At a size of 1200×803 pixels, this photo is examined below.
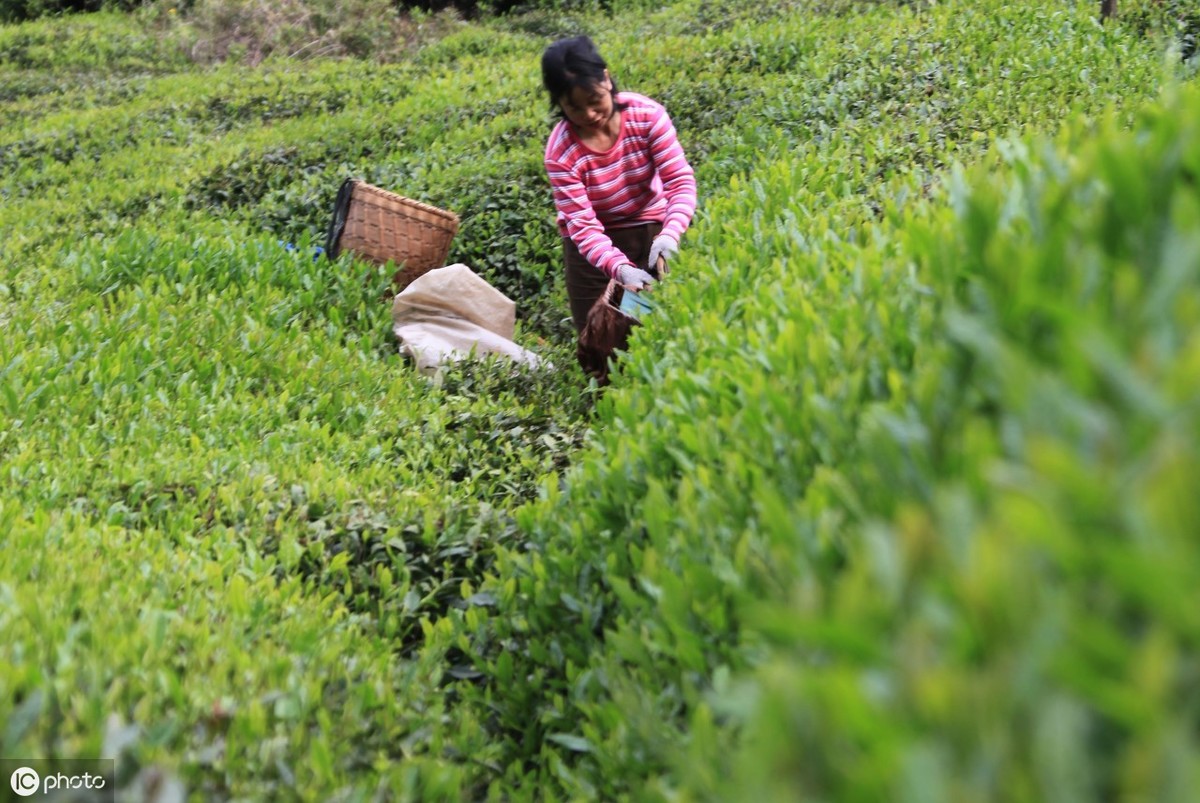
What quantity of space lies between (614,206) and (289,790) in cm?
415

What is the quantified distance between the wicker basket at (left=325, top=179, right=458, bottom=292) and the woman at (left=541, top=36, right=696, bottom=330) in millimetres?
1378

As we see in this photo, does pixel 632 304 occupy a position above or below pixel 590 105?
below

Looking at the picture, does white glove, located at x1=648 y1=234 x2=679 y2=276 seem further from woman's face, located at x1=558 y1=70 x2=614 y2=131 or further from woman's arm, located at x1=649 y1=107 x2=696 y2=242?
woman's face, located at x1=558 y1=70 x2=614 y2=131

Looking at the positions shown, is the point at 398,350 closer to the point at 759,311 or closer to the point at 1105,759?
the point at 759,311

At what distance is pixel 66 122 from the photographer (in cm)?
1130

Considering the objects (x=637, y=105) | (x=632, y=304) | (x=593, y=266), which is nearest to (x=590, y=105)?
(x=637, y=105)

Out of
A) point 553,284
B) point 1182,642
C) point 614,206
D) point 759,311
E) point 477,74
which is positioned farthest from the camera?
point 477,74

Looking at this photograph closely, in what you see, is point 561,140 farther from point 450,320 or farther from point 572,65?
point 450,320

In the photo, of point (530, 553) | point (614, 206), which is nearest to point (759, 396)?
point (530, 553)

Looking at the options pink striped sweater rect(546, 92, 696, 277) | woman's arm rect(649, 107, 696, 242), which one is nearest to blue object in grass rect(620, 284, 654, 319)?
pink striped sweater rect(546, 92, 696, 277)

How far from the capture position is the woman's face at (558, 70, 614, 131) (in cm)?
499

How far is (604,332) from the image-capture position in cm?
498

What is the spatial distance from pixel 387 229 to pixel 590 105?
82.3 inches

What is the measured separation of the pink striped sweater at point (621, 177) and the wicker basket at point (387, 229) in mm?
1534
